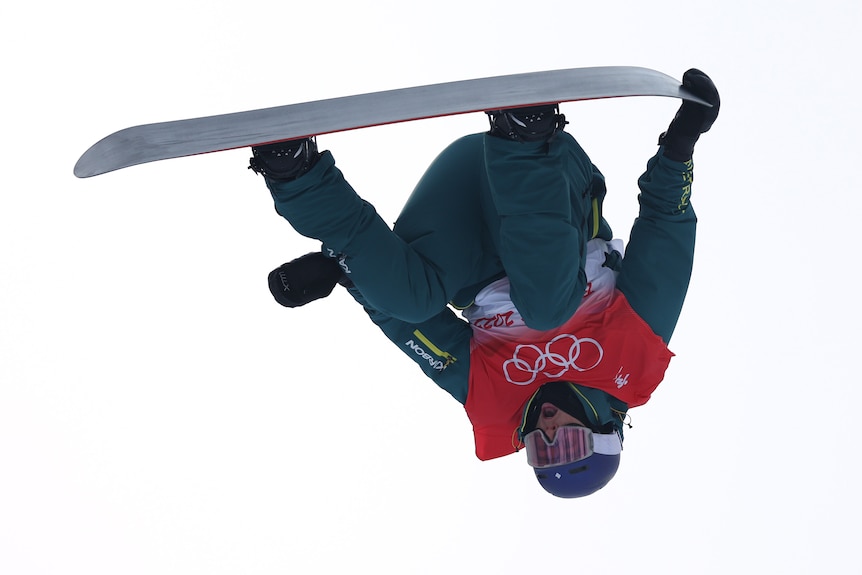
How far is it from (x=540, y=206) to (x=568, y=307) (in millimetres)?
274

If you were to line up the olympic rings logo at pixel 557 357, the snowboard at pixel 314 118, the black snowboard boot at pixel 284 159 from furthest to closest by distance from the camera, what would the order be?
the olympic rings logo at pixel 557 357 → the black snowboard boot at pixel 284 159 → the snowboard at pixel 314 118

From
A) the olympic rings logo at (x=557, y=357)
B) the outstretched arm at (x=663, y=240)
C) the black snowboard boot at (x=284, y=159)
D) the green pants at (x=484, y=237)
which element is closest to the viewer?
the black snowboard boot at (x=284, y=159)

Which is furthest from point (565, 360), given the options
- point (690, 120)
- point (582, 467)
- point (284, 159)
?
point (284, 159)

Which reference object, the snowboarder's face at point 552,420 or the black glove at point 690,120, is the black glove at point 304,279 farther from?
the black glove at point 690,120

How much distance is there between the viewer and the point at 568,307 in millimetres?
2254

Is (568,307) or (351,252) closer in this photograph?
(351,252)

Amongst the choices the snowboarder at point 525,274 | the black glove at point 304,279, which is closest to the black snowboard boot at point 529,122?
the snowboarder at point 525,274

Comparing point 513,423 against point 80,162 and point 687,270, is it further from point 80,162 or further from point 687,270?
point 80,162

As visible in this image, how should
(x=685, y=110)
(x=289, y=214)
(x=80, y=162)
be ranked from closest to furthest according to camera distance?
(x=80, y=162)
(x=289, y=214)
(x=685, y=110)

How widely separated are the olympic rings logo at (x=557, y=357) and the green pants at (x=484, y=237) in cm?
13

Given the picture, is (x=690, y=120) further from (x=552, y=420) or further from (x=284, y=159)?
(x=284, y=159)

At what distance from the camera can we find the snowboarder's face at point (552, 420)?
8.16ft

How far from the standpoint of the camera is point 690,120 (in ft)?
7.34

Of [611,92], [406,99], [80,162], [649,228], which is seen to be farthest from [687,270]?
[80,162]
